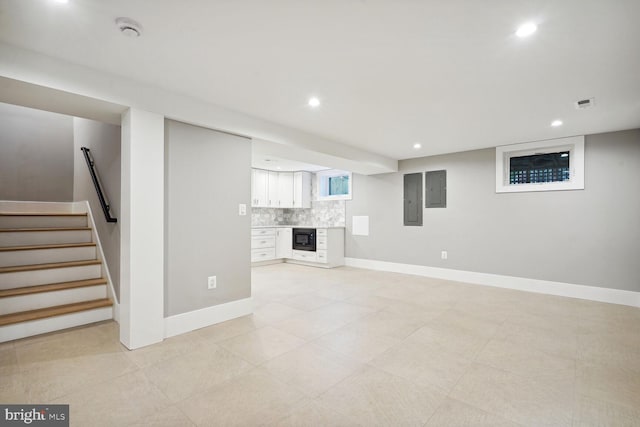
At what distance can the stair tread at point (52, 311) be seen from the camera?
266 centimetres

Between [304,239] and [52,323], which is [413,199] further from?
[52,323]

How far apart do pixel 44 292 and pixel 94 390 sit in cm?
173

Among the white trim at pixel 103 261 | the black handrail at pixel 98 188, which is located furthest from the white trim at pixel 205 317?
the black handrail at pixel 98 188

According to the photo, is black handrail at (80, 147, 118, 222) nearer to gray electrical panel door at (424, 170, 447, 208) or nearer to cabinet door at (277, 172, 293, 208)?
cabinet door at (277, 172, 293, 208)

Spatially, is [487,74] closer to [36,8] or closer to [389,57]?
[389,57]

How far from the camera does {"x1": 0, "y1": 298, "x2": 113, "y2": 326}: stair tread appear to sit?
2.66 metres

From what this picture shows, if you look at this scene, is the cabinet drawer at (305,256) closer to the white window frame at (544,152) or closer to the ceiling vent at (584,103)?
the white window frame at (544,152)

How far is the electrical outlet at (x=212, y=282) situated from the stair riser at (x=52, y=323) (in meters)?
1.16

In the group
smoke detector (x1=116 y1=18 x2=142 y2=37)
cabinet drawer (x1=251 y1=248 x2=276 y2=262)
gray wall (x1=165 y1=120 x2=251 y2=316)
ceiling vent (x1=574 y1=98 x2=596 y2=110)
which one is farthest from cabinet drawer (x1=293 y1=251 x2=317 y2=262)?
smoke detector (x1=116 y1=18 x2=142 y2=37)

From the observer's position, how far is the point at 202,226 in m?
3.05

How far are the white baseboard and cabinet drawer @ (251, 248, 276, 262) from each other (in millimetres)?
2453

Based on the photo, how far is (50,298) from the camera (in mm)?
2984

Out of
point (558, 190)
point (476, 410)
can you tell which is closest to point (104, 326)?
point (476, 410)

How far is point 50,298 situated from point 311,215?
18.0 feet
